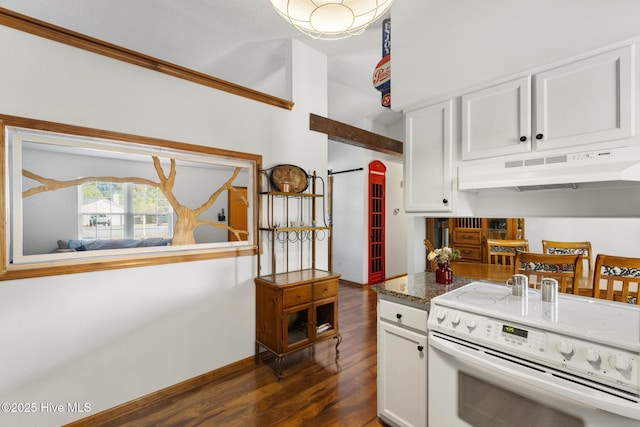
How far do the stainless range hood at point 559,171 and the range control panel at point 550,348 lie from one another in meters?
0.72

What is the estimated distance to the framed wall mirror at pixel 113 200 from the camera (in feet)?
5.98

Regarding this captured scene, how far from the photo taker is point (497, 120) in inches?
67.2

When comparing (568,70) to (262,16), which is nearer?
(568,70)

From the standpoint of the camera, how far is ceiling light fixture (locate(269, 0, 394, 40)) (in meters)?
1.38

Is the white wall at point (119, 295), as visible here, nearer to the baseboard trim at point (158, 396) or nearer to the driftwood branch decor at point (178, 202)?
the baseboard trim at point (158, 396)

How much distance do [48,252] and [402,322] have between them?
8.24 feet

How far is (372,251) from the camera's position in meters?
5.79

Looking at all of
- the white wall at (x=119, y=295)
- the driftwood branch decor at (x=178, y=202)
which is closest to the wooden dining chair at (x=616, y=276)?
the white wall at (x=119, y=295)

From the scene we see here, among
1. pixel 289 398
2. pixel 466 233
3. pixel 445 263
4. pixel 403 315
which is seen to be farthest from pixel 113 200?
pixel 466 233

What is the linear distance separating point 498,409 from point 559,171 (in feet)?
3.89

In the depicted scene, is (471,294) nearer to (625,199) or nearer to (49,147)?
(625,199)

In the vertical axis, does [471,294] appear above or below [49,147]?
below

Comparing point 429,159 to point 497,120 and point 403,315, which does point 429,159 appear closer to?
point 497,120

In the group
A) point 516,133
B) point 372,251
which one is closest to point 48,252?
point 516,133
